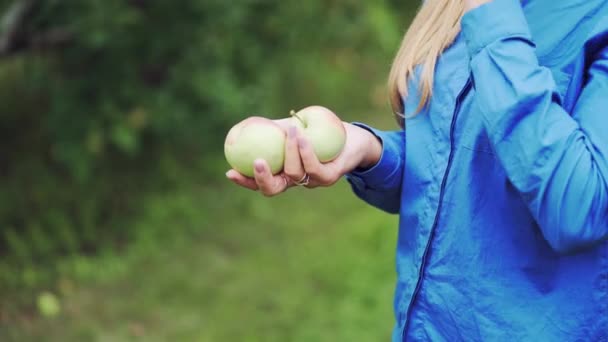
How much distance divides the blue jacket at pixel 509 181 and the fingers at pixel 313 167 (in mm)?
167

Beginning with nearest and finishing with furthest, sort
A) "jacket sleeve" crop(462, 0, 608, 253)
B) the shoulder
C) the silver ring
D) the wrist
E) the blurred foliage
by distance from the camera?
1. "jacket sleeve" crop(462, 0, 608, 253)
2. the shoulder
3. the silver ring
4. the wrist
5. the blurred foliage

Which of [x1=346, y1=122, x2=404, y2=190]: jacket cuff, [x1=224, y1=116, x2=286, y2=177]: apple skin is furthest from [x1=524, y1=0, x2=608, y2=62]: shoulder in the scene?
[x1=224, y1=116, x2=286, y2=177]: apple skin

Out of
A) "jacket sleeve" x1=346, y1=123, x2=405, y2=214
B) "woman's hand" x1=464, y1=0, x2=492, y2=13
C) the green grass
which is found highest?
"woman's hand" x1=464, y1=0, x2=492, y2=13

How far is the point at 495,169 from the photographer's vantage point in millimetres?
1293

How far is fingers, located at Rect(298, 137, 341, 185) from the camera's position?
1277mm

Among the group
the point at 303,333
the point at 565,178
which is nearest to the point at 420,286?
the point at 565,178

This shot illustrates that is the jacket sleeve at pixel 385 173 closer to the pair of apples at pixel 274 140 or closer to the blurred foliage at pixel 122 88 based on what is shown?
the pair of apples at pixel 274 140

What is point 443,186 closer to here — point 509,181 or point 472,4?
point 509,181

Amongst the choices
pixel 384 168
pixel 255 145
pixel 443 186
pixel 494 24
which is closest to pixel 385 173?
pixel 384 168

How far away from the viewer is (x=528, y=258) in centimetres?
126

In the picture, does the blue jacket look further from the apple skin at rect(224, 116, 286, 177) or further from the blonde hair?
the apple skin at rect(224, 116, 286, 177)

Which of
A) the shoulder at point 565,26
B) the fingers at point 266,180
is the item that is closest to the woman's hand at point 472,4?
the shoulder at point 565,26

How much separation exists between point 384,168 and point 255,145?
27 centimetres

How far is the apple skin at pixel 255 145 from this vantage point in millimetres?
1337
